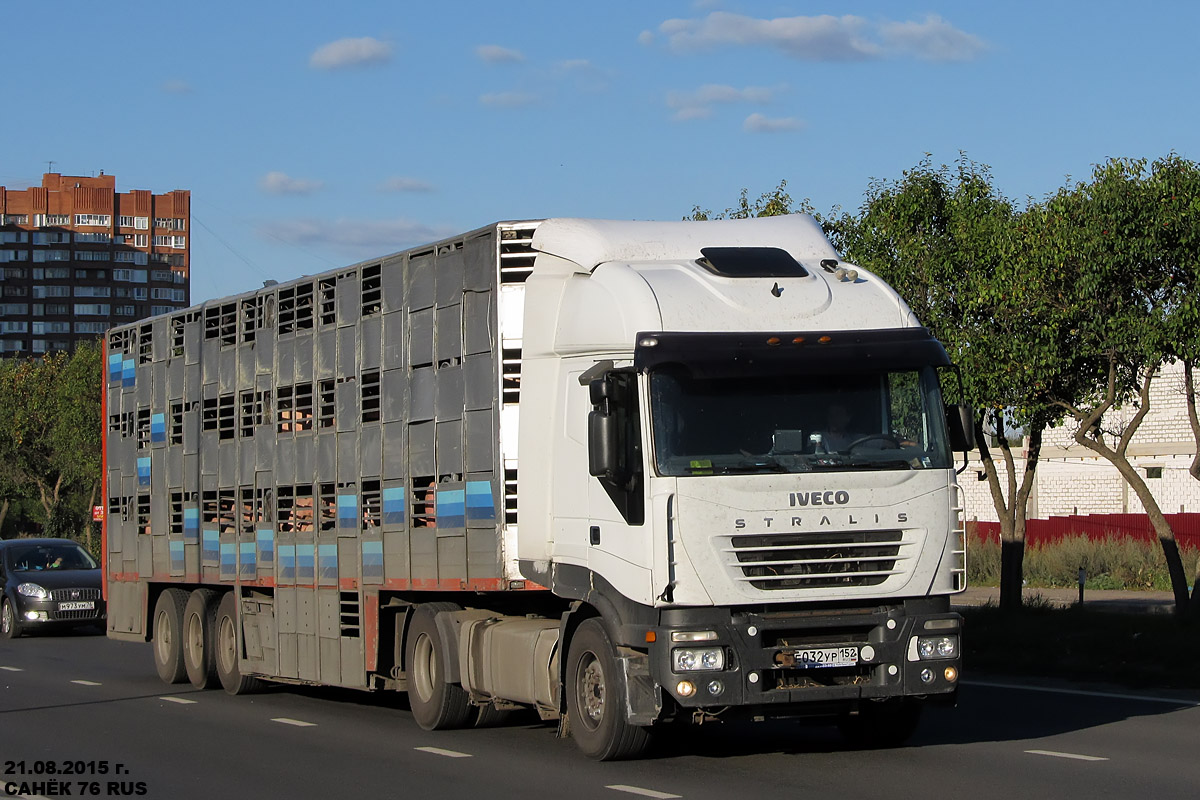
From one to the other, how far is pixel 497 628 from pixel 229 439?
5.62 meters

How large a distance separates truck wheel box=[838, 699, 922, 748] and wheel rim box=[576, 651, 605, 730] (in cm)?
187

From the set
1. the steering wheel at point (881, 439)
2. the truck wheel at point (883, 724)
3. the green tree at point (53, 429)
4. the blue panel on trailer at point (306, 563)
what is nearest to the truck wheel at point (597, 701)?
the truck wheel at point (883, 724)

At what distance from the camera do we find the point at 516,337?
481 inches

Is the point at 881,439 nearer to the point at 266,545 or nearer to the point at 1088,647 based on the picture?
the point at 266,545

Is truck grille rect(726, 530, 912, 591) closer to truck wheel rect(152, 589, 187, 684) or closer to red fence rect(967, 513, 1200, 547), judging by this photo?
truck wheel rect(152, 589, 187, 684)

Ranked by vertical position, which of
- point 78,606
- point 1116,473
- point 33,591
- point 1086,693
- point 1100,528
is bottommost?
point 1086,693

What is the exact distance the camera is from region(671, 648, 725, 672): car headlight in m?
10.1

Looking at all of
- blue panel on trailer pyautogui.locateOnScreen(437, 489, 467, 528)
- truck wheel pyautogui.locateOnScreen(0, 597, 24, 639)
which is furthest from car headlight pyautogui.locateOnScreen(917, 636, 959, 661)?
truck wheel pyautogui.locateOnScreen(0, 597, 24, 639)

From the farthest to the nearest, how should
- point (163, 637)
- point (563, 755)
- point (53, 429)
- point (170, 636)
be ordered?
point (53, 429) < point (163, 637) < point (170, 636) < point (563, 755)

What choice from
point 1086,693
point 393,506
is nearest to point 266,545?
point 393,506

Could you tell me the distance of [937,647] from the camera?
10562mm

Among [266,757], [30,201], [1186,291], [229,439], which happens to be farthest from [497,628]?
[30,201]

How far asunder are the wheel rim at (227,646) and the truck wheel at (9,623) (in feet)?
34.1

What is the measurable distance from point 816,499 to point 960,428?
128cm
